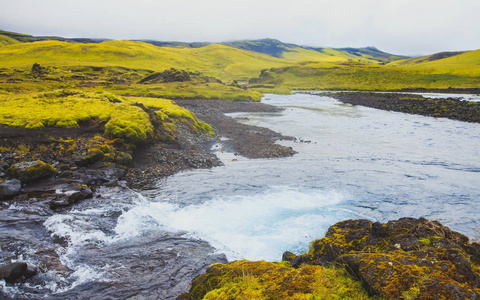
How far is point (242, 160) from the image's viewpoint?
25.8 m

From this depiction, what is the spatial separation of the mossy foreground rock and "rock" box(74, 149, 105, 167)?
18220 millimetres

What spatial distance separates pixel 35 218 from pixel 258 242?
1060cm

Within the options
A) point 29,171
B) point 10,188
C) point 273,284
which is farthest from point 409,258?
point 29,171

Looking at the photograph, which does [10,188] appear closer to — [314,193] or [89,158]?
[89,158]

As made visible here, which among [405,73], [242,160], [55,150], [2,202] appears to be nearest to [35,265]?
[2,202]

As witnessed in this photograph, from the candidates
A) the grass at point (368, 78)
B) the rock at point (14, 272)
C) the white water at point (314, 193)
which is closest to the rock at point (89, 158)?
the white water at point (314, 193)

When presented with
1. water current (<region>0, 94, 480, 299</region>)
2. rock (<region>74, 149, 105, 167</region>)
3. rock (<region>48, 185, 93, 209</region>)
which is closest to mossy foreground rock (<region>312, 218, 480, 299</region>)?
water current (<region>0, 94, 480, 299</region>)

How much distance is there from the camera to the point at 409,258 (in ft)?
18.6

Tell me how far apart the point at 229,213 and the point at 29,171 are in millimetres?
12325

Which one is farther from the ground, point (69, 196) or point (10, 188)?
point (10, 188)

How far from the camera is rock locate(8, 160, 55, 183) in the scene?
15.6 m

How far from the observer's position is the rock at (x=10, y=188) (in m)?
13.8

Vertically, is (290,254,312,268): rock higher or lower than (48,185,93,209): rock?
higher

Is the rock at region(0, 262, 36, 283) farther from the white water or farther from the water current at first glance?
the white water
